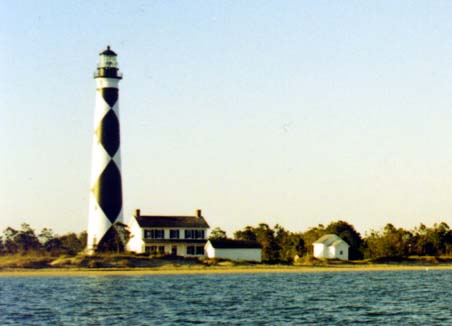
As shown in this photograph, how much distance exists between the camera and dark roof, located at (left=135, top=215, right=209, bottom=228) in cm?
9912

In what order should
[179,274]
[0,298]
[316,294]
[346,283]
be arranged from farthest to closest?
[179,274], [346,283], [316,294], [0,298]

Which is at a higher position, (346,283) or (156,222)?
(156,222)

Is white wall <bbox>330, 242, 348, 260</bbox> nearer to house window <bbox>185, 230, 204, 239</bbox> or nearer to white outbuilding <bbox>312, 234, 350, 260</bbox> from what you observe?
white outbuilding <bbox>312, 234, 350, 260</bbox>

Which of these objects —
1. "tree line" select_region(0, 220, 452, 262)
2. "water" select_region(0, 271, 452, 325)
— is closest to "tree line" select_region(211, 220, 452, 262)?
"tree line" select_region(0, 220, 452, 262)

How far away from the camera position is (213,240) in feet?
328

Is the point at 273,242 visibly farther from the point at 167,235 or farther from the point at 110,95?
the point at 110,95

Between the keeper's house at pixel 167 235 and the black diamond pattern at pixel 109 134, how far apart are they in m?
12.6

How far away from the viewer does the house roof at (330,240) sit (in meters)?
109

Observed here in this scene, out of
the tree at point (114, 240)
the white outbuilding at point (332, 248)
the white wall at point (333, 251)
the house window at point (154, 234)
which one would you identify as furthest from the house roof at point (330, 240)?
the tree at point (114, 240)

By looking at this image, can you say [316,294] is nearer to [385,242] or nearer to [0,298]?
[0,298]

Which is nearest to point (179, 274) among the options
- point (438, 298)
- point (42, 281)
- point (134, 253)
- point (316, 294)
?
point (134, 253)

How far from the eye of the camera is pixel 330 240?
110 metres

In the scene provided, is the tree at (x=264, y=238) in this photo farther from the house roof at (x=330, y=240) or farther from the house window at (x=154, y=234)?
the house window at (x=154, y=234)

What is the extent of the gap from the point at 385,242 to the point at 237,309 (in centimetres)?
6362
